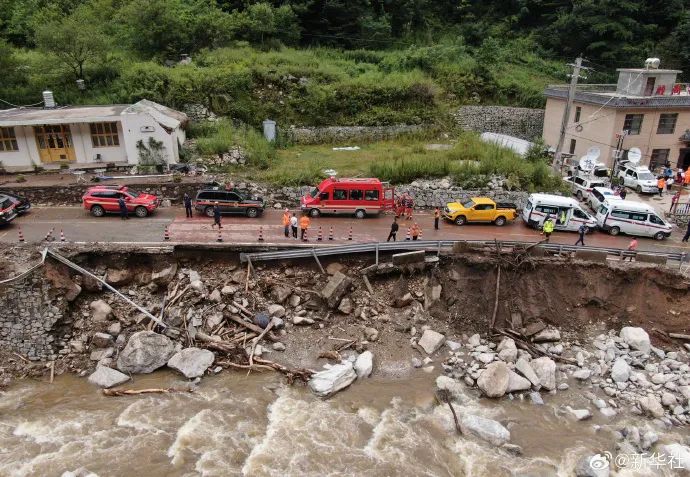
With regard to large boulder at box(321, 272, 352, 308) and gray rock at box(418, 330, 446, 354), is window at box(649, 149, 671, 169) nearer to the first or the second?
gray rock at box(418, 330, 446, 354)

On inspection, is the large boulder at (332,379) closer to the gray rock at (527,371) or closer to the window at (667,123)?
the gray rock at (527,371)

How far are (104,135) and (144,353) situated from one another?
17.6 meters

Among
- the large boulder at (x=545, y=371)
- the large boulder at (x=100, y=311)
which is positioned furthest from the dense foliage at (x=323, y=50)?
the large boulder at (x=545, y=371)

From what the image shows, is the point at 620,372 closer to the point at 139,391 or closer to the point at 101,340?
the point at 139,391

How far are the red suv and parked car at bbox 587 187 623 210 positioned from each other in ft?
82.3

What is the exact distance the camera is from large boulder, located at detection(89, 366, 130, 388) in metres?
18.8

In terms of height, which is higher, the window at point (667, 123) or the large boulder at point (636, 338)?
the window at point (667, 123)

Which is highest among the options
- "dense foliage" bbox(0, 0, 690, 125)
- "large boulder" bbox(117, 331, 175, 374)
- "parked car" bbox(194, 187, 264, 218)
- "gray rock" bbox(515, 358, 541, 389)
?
"dense foliage" bbox(0, 0, 690, 125)

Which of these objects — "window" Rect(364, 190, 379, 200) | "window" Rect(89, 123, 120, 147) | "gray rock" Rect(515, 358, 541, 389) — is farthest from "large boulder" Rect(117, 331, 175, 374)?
"window" Rect(89, 123, 120, 147)

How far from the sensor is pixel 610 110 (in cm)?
3684

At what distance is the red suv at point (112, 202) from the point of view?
1048 inches

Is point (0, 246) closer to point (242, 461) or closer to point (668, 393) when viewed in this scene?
point (242, 461)

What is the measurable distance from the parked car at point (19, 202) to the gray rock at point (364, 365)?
19330 mm

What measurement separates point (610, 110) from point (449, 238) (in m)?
20.1
